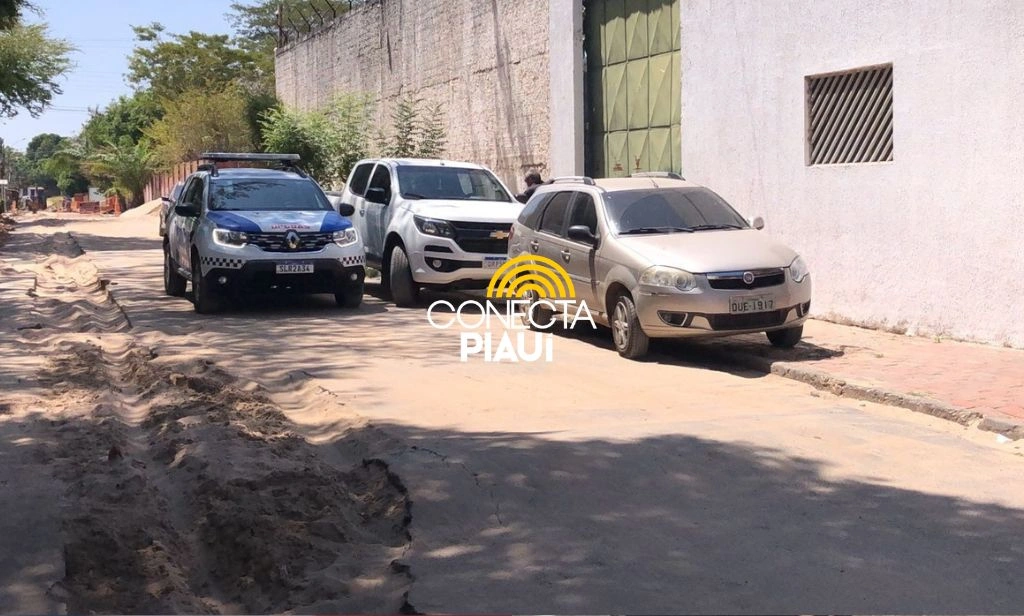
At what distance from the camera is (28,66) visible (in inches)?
1507

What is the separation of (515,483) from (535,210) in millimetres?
6785

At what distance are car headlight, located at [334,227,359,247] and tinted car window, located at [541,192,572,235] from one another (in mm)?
2720

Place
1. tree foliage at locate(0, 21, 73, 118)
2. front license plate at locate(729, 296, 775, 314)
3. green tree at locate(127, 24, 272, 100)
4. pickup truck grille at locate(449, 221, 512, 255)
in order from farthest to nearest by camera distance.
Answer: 1. green tree at locate(127, 24, 272, 100)
2. tree foliage at locate(0, 21, 73, 118)
3. pickup truck grille at locate(449, 221, 512, 255)
4. front license plate at locate(729, 296, 775, 314)

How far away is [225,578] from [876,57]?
9800 millimetres

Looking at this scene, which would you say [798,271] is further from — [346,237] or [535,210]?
[346,237]

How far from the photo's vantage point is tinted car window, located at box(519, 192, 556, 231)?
1277 cm

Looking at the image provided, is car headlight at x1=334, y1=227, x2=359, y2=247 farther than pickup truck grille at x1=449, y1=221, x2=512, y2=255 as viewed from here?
No

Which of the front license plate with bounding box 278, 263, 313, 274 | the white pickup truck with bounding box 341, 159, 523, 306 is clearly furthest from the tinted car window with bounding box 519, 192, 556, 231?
the front license plate with bounding box 278, 263, 313, 274

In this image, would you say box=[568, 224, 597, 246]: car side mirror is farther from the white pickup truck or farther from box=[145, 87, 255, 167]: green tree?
box=[145, 87, 255, 167]: green tree

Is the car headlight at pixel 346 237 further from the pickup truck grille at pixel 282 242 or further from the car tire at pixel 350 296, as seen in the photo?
the car tire at pixel 350 296

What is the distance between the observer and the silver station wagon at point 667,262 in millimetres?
10312

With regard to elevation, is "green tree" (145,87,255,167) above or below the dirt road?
above

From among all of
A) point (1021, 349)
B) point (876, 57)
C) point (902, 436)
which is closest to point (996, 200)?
point (1021, 349)

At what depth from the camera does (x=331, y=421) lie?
8.14 meters
